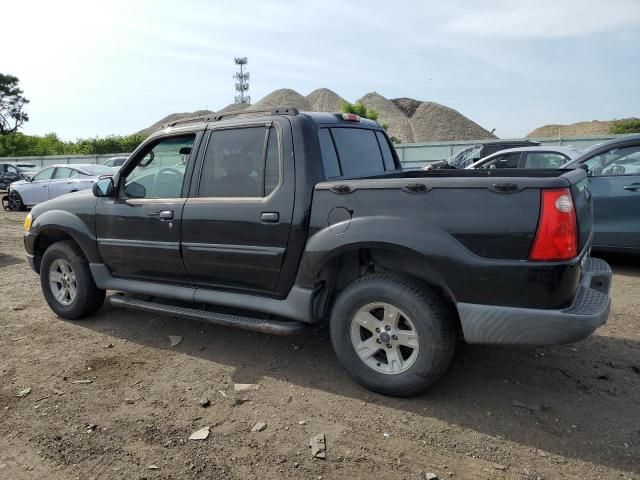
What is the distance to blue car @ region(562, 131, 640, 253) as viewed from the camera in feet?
20.8

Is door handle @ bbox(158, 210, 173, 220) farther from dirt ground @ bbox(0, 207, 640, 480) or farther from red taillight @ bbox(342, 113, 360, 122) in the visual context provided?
red taillight @ bbox(342, 113, 360, 122)

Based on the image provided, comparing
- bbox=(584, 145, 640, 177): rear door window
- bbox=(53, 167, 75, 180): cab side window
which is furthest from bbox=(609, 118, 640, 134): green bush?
bbox=(53, 167, 75, 180): cab side window

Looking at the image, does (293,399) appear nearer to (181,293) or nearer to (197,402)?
(197,402)

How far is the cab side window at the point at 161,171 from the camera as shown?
430 centimetres

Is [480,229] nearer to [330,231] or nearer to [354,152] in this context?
[330,231]

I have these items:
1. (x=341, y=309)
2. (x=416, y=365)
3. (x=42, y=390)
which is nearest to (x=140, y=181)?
(x=42, y=390)

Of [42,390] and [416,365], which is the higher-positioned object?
[416,365]

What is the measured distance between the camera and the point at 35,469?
9.08 ft

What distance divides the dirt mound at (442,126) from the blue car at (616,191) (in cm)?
6081

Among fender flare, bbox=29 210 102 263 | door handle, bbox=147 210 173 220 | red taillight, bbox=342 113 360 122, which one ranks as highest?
red taillight, bbox=342 113 360 122

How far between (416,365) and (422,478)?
0.77 metres

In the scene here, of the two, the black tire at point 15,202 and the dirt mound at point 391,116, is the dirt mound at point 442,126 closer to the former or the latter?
the dirt mound at point 391,116

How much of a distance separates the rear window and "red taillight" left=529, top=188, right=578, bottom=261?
60.4 inches

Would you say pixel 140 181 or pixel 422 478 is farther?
pixel 140 181
